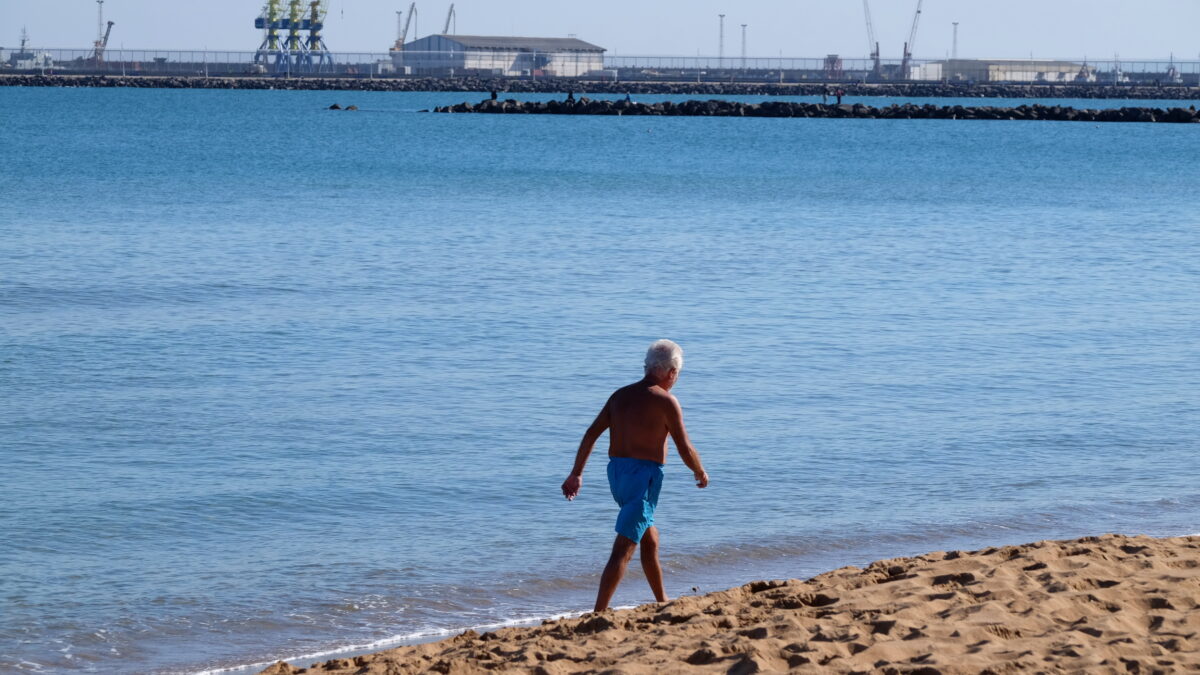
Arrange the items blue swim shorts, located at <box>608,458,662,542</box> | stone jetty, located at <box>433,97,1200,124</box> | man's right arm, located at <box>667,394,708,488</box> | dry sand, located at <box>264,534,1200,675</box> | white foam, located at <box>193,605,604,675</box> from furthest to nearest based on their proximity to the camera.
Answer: stone jetty, located at <box>433,97,1200,124</box> < white foam, located at <box>193,605,604,675</box> < blue swim shorts, located at <box>608,458,662,542</box> < man's right arm, located at <box>667,394,708,488</box> < dry sand, located at <box>264,534,1200,675</box>

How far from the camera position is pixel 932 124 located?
307 ft

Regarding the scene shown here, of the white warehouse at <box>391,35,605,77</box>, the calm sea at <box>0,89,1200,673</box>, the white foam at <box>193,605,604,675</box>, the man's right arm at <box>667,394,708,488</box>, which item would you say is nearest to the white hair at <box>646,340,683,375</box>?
the man's right arm at <box>667,394,708,488</box>

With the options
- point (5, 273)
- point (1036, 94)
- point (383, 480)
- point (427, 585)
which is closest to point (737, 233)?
point (5, 273)

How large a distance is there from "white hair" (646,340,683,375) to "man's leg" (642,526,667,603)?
0.81 metres

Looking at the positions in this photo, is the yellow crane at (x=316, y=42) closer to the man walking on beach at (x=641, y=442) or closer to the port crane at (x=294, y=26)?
the port crane at (x=294, y=26)

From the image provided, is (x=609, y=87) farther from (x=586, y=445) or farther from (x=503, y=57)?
(x=586, y=445)

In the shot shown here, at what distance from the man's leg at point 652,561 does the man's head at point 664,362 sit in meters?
0.76

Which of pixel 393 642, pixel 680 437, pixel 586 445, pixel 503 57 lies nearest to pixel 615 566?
pixel 586 445

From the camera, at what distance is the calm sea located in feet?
26.9

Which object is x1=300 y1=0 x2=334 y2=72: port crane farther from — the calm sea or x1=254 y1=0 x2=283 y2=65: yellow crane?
the calm sea

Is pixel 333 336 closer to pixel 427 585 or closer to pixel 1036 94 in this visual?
pixel 427 585

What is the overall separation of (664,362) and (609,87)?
148m

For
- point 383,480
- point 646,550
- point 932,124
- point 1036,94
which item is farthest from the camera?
point 1036,94

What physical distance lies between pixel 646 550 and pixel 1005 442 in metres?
5.57
